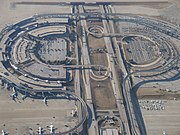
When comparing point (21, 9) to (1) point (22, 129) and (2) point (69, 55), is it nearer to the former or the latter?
(2) point (69, 55)

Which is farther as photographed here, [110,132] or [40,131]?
[110,132]

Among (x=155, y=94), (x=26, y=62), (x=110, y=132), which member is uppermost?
(x=26, y=62)

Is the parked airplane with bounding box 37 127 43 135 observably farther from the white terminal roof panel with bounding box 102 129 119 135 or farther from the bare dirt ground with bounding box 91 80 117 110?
the bare dirt ground with bounding box 91 80 117 110

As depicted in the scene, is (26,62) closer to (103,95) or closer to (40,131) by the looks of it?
(103,95)

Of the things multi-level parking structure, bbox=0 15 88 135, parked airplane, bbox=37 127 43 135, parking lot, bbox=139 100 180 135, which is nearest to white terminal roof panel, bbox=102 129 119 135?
multi-level parking structure, bbox=0 15 88 135

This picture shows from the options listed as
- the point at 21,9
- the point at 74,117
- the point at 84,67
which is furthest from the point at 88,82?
the point at 21,9

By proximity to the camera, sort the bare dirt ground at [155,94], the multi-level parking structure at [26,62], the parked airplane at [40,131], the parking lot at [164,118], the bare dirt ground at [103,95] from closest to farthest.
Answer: the parked airplane at [40,131], the parking lot at [164,118], the bare dirt ground at [103,95], the multi-level parking structure at [26,62], the bare dirt ground at [155,94]

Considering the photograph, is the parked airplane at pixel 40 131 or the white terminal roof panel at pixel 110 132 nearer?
the parked airplane at pixel 40 131

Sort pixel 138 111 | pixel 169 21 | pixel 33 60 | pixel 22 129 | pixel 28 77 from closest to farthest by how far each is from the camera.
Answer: pixel 22 129 → pixel 138 111 → pixel 28 77 → pixel 33 60 → pixel 169 21

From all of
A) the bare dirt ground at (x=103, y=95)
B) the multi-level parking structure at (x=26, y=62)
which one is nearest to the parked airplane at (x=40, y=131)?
the multi-level parking structure at (x=26, y=62)

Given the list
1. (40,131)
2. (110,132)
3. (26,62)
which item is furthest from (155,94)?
(26,62)

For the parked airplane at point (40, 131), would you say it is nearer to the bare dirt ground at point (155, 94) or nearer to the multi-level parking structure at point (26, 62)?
the multi-level parking structure at point (26, 62)
